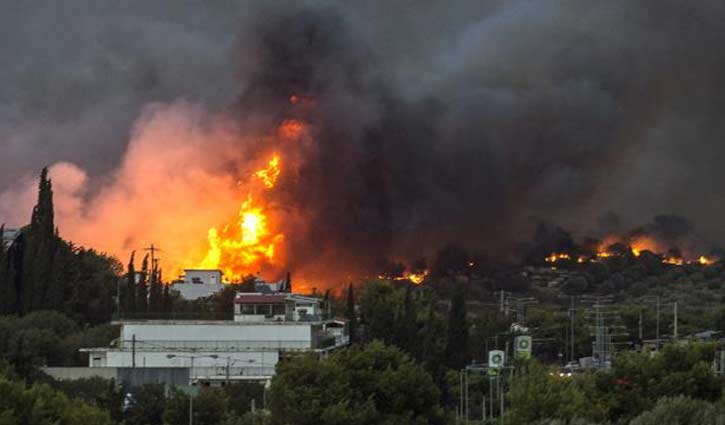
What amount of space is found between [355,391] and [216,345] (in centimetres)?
2767

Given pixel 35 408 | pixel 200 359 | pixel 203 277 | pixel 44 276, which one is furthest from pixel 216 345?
pixel 35 408

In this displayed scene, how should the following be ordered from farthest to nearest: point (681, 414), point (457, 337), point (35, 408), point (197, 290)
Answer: point (197, 290) → point (457, 337) → point (681, 414) → point (35, 408)

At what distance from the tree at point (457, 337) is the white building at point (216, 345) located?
7.02m

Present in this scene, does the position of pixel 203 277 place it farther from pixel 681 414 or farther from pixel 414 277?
pixel 681 414

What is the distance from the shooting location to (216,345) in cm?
7056

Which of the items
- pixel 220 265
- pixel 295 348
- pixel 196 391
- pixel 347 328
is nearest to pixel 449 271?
pixel 220 265

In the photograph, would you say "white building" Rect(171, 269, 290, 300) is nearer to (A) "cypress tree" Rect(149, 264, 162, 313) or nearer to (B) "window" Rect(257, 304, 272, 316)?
(A) "cypress tree" Rect(149, 264, 162, 313)

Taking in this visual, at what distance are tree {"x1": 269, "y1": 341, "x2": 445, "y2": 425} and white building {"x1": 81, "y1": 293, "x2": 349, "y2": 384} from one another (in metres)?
22.3

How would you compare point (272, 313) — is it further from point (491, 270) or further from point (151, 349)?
point (491, 270)

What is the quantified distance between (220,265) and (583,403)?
186 feet

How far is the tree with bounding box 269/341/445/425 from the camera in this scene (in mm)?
42844

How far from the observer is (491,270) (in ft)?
393

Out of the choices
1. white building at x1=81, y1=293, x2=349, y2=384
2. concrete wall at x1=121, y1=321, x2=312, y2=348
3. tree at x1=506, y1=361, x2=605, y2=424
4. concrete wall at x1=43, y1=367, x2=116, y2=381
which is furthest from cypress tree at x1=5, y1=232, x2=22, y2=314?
tree at x1=506, y1=361, x2=605, y2=424

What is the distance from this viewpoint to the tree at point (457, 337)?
68188 millimetres
